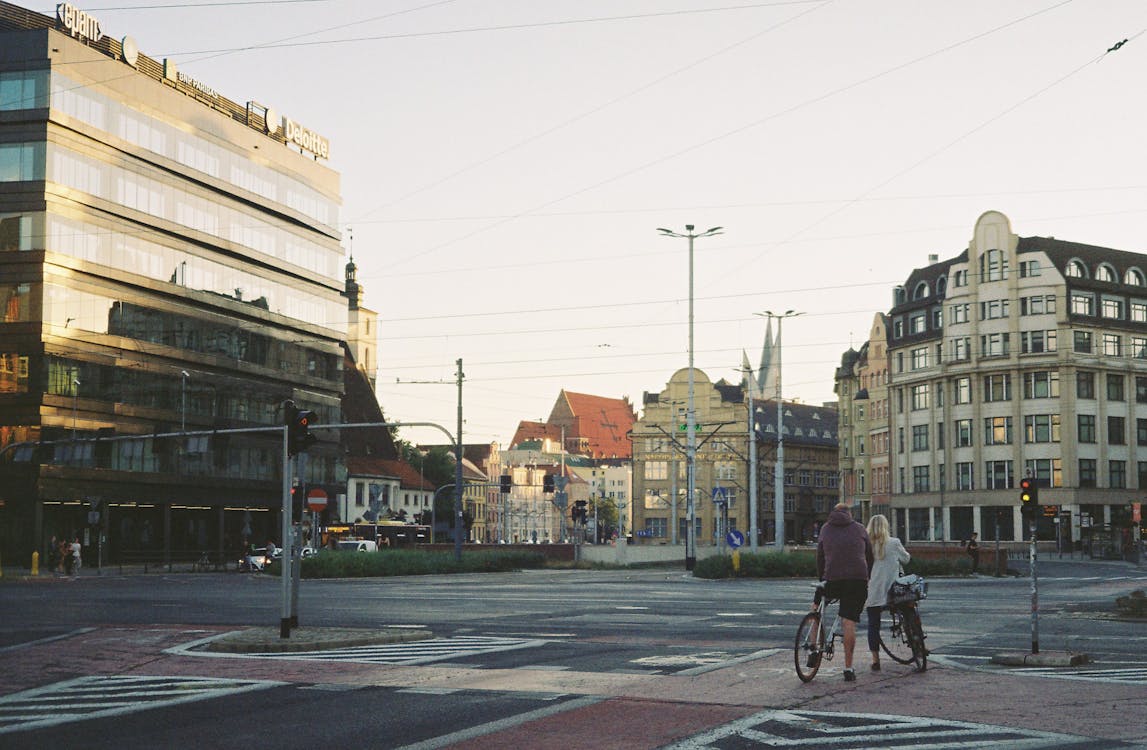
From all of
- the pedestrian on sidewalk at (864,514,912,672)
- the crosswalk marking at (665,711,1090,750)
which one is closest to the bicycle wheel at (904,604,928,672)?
the pedestrian on sidewalk at (864,514,912,672)

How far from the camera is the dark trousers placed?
14430 millimetres

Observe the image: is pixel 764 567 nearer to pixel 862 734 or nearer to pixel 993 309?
pixel 862 734

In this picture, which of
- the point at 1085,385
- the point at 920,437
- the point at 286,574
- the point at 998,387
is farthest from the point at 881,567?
the point at 920,437

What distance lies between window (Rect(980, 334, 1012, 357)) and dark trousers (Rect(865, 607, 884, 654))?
8315 centimetres

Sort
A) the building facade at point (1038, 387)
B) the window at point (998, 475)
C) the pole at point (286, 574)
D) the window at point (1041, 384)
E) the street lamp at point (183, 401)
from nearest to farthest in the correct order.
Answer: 1. the pole at point (286, 574)
2. the street lamp at point (183, 401)
3. the building facade at point (1038, 387)
4. the window at point (1041, 384)
5. the window at point (998, 475)

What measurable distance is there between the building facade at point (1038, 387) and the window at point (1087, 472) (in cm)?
9

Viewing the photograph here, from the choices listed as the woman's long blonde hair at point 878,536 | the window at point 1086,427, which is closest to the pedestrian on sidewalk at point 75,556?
the woman's long blonde hair at point 878,536

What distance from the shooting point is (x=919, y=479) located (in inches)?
3969

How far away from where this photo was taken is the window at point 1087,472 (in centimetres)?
9054

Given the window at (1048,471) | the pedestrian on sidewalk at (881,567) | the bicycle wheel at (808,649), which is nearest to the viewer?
the bicycle wheel at (808,649)

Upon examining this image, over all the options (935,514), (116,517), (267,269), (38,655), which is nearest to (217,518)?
(116,517)

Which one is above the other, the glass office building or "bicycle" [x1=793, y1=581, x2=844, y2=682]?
the glass office building

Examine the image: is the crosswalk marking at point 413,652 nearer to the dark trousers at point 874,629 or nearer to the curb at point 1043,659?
the dark trousers at point 874,629

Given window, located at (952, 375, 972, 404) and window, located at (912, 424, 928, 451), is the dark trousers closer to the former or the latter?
window, located at (952, 375, 972, 404)
